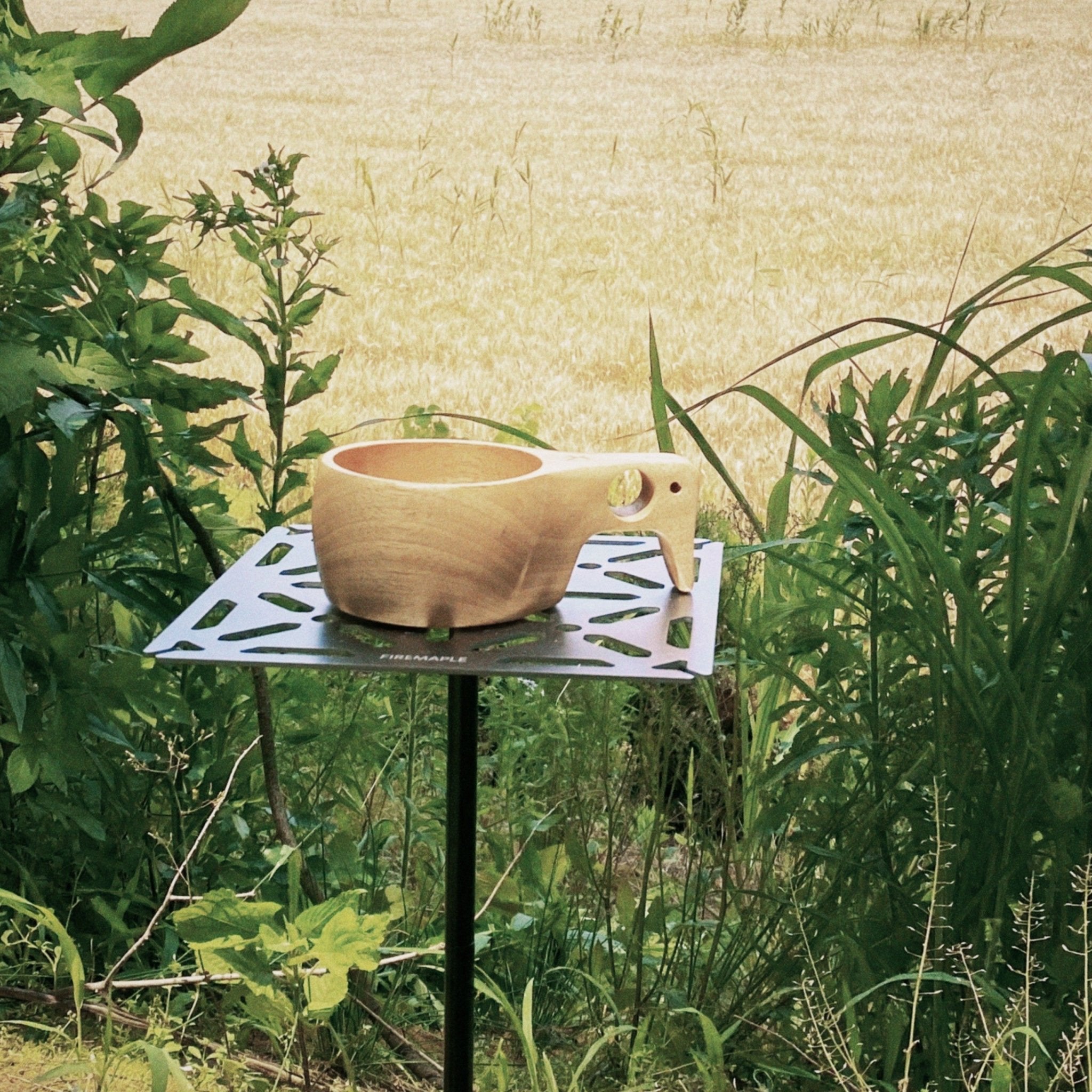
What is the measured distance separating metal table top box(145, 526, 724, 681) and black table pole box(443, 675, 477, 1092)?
0.21 ft

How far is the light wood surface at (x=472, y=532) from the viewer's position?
710 mm

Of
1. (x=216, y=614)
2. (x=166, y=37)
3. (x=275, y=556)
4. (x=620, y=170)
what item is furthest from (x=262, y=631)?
(x=620, y=170)

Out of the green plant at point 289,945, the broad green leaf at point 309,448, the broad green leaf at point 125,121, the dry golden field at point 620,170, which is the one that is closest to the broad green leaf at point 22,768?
the green plant at point 289,945

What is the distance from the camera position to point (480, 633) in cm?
73

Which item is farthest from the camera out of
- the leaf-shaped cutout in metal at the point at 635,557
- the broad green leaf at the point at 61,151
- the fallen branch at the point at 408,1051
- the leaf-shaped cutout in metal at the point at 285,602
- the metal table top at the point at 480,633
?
the fallen branch at the point at 408,1051

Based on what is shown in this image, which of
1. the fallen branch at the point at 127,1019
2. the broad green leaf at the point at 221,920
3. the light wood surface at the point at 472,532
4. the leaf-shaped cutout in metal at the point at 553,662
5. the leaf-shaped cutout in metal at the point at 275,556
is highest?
the light wood surface at the point at 472,532

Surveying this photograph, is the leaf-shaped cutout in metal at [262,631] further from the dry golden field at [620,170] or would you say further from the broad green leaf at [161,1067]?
the dry golden field at [620,170]

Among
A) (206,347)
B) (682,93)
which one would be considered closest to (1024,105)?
(682,93)

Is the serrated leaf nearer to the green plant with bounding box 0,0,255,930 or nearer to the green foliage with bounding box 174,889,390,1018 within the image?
the green plant with bounding box 0,0,255,930

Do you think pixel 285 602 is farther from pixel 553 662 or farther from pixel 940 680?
pixel 940 680

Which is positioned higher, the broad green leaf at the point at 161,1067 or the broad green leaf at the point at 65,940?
the broad green leaf at the point at 65,940

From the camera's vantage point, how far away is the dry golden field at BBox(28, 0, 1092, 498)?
3.06m

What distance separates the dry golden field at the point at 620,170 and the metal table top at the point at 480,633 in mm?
1862

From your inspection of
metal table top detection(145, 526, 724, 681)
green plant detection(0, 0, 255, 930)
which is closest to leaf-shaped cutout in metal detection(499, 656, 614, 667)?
metal table top detection(145, 526, 724, 681)
